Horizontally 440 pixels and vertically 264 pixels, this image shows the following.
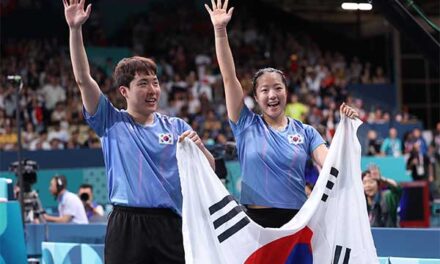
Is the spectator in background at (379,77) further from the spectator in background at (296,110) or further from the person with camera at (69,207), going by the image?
the person with camera at (69,207)

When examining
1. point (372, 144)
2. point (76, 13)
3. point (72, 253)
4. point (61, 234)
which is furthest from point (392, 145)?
point (76, 13)

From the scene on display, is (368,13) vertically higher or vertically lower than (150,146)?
higher

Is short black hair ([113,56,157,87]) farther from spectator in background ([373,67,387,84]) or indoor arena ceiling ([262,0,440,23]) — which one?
indoor arena ceiling ([262,0,440,23])

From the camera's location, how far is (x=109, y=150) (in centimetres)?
494

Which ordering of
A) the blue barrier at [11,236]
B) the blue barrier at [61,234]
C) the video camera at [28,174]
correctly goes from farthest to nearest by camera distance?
the video camera at [28,174], the blue barrier at [61,234], the blue barrier at [11,236]

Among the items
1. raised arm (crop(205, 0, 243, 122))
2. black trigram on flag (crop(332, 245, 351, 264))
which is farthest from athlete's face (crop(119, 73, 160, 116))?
black trigram on flag (crop(332, 245, 351, 264))

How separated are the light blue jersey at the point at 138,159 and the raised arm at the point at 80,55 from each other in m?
0.07

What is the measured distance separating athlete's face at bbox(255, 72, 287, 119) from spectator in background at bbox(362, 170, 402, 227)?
3295mm

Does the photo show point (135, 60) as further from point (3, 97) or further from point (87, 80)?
point (3, 97)

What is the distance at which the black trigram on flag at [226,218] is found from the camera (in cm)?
488

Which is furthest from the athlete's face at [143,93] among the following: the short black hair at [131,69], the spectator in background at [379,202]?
the spectator in background at [379,202]

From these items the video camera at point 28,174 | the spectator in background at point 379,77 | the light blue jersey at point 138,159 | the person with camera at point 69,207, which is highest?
the spectator in background at point 379,77

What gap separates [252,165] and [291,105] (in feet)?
42.8

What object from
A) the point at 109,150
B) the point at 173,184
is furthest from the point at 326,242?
the point at 109,150
